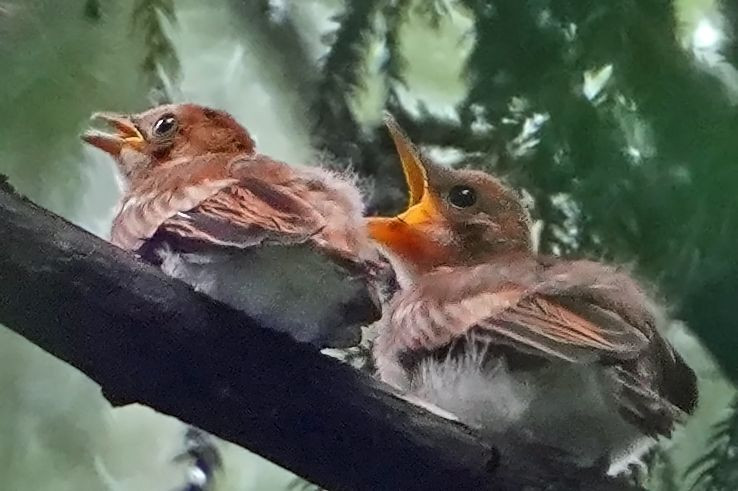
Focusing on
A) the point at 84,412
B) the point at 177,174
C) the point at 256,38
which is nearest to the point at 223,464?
the point at 84,412

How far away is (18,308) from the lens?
2.61 feet

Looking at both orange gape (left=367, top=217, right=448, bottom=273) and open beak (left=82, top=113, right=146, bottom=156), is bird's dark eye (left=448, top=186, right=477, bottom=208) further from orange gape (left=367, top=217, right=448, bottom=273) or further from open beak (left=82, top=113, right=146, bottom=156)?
open beak (left=82, top=113, right=146, bottom=156)

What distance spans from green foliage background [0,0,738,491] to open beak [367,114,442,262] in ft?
0.04

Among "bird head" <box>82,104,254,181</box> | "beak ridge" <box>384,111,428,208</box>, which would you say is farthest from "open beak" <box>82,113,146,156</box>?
"beak ridge" <box>384,111,428,208</box>

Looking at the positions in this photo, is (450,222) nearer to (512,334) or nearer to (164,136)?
(512,334)

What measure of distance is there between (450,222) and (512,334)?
0.10 m

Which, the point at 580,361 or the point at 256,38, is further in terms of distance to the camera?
the point at 256,38

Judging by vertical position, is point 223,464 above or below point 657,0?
below

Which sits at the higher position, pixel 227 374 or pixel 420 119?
pixel 420 119

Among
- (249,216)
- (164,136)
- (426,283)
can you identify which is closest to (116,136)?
(164,136)

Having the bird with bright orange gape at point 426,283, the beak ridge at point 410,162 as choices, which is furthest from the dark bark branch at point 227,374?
the beak ridge at point 410,162

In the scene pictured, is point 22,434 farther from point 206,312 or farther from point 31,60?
point 31,60

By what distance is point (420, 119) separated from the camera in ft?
2.77

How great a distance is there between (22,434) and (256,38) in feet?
1.10
